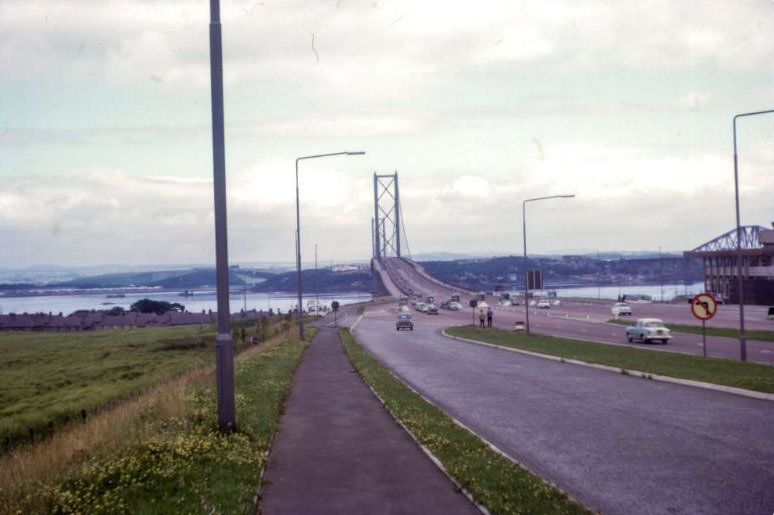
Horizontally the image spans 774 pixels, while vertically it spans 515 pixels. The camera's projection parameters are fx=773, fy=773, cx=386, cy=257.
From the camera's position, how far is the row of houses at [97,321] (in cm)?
9825

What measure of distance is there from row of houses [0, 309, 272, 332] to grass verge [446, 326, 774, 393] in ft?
209

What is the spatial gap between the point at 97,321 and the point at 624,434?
9975 cm

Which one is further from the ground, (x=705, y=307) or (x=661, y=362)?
(x=705, y=307)

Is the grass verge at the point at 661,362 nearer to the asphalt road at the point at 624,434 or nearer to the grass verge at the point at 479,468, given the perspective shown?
the asphalt road at the point at 624,434

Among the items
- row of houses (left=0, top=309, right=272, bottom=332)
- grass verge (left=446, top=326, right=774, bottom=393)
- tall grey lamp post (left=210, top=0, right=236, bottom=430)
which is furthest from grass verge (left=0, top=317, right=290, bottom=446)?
row of houses (left=0, top=309, right=272, bottom=332)

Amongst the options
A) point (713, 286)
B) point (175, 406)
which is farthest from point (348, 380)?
point (713, 286)

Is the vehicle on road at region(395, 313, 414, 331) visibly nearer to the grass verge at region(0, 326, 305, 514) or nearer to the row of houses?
the row of houses

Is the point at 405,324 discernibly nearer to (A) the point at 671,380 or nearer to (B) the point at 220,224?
(A) the point at 671,380

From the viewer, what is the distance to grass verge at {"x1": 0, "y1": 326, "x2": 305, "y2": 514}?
7.58m

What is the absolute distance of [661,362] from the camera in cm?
2669

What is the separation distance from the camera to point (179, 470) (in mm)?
8906

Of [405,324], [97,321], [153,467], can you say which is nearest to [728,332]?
[405,324]

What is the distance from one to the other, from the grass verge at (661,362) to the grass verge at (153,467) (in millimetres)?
12436

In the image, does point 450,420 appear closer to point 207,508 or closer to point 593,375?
point 207,508
